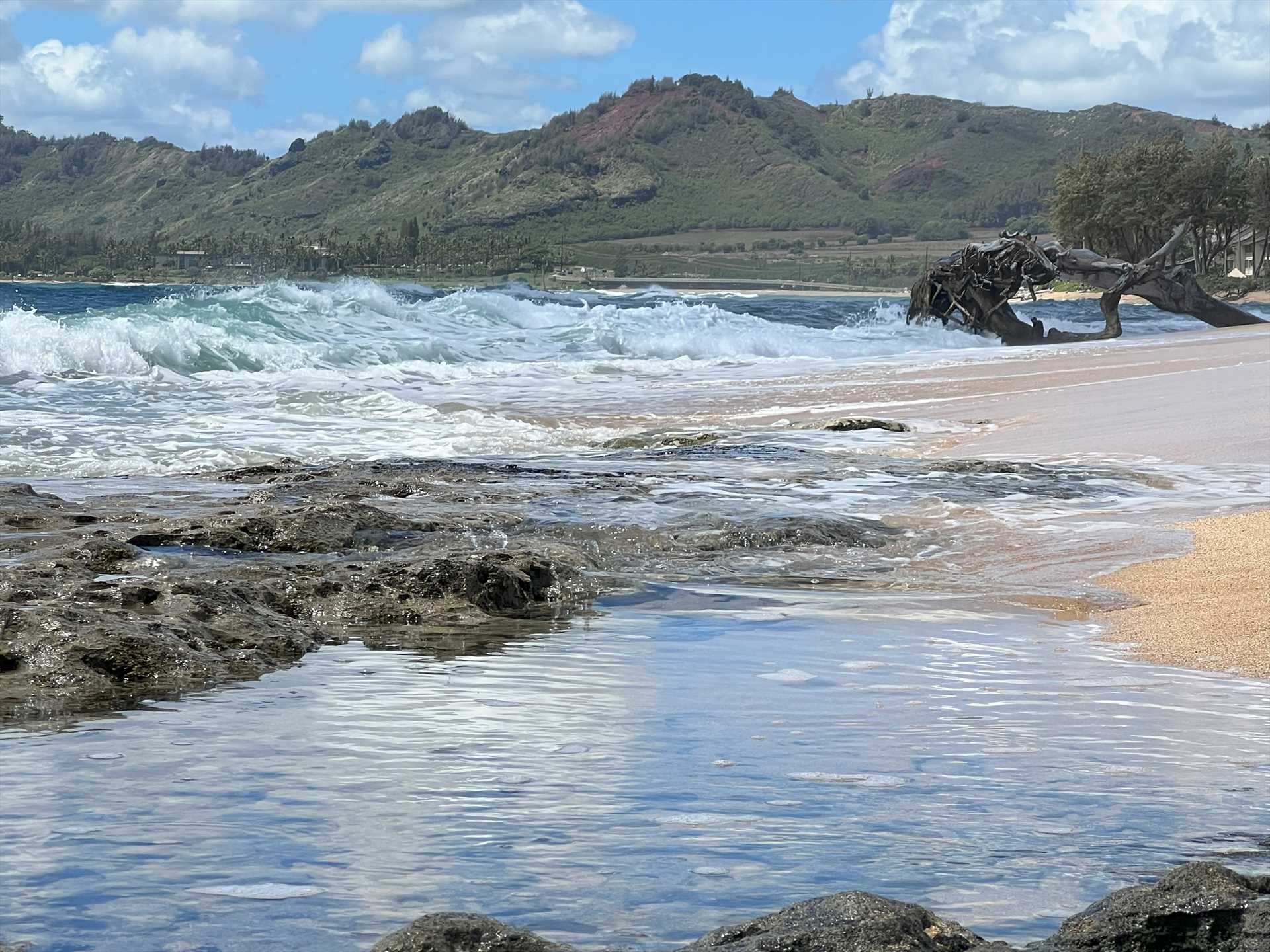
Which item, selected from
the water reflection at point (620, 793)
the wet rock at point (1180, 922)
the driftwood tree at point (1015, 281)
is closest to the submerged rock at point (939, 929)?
the wet rock at point (1180, 922)

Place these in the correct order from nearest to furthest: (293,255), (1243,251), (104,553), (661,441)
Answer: (104,553), (661,441), (1243,251), (293,255)

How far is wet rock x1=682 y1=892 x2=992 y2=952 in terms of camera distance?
2.03 metres

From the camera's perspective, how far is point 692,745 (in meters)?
3.71

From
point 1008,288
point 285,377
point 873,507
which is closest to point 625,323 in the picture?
point 1008,288

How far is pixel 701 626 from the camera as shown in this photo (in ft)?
18.5

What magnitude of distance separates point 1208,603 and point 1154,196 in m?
66.2

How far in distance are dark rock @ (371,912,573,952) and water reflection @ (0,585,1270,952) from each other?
0.23 m

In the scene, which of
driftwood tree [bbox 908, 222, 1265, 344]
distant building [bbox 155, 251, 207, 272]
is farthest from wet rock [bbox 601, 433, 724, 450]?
distant building [bbox 155, 251, 207, 272]

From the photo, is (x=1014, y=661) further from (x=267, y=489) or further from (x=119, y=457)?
(x=119, y=457)

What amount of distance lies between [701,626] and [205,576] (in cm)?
192

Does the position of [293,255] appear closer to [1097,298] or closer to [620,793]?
[1097,298]

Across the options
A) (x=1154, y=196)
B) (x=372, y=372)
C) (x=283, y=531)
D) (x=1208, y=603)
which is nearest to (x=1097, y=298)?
(x=1154, y=196)

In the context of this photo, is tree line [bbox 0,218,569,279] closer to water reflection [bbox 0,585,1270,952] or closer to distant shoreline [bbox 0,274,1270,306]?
distant shoreline [bbox 0,274,1270,306]

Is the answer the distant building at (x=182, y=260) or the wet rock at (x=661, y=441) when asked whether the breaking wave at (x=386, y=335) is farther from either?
the distant building at (x=182, y=260)
